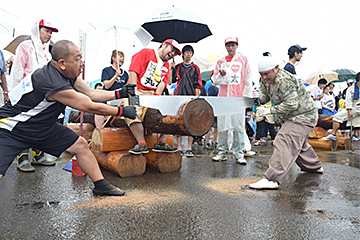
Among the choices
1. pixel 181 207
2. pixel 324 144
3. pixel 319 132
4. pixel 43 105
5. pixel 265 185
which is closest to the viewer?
pixel 43 105

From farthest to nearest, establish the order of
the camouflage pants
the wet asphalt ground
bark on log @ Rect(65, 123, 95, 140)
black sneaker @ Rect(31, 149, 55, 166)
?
bark on log @ Rect(65, 123, 95, 140) < black sneaker @ Rect(31, 149, 55, 166) < the camouflage pants < the wet asphalt ground

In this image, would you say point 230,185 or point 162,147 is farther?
point 162,147

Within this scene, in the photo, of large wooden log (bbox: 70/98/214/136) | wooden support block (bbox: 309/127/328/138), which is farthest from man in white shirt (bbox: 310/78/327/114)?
large wooden log (bbox: 70/98/214/136)

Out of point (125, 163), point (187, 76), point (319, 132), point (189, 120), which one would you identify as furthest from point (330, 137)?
point (125, 163)

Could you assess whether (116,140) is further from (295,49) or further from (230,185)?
(295,49)

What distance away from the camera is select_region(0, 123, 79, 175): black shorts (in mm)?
2562

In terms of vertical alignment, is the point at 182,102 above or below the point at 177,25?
below

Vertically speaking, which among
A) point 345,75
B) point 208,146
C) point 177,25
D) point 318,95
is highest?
point 177,25

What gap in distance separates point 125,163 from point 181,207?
1.53 m

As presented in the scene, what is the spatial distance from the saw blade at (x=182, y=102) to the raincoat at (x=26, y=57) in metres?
1.37

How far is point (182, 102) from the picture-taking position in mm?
3764

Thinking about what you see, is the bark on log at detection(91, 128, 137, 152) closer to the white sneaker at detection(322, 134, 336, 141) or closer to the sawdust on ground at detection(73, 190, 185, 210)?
the sawdust on ground at detection(73, 190, 185, 210)

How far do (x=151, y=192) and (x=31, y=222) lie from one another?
4.44ft

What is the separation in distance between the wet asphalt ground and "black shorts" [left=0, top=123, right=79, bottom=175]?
56 cm
